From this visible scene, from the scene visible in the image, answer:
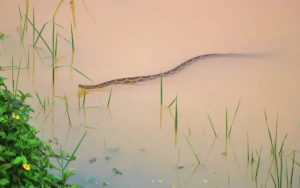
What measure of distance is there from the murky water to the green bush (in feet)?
2.83

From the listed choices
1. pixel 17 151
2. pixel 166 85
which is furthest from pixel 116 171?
pixel 17 151

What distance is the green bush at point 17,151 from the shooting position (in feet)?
4.90

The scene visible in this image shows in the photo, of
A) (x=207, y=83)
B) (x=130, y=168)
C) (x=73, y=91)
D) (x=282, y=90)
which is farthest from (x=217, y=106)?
(x=73, y=91)

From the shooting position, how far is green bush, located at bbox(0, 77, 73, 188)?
1492mm

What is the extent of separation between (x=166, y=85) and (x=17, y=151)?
1455 mm

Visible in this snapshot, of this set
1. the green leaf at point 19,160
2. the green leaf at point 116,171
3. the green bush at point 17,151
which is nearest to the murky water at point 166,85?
the green leaf at point 116,171

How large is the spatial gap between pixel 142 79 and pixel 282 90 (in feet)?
2.79

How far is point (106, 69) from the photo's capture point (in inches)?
115

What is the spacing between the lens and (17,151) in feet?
5.07

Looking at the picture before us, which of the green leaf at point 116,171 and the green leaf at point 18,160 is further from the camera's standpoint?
the green leaf at point 116,171

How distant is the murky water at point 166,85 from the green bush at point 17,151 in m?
0.86

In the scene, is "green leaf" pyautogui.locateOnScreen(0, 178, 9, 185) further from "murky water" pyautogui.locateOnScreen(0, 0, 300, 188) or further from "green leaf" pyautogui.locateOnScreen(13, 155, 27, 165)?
"murky water" pyautogui.locateOnScreen(0, 0, 300, 188)

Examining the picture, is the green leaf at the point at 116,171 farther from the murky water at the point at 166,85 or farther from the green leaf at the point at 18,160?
the green leaf at the point at 18,160

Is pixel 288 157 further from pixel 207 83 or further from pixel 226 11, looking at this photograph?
pixel 226 11
